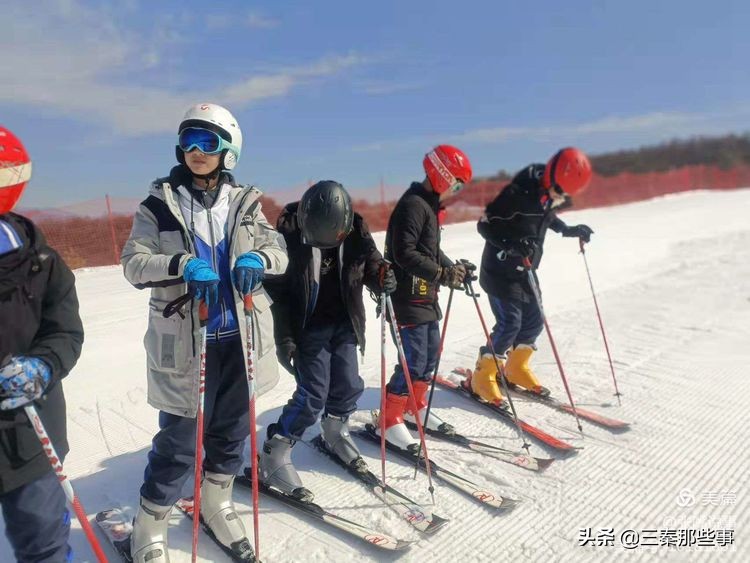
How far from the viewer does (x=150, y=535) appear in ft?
8.17

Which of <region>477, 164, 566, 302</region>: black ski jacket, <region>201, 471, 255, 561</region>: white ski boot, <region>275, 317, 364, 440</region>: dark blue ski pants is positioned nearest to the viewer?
<region>201, 471, 255, 561</region>: white ski boot

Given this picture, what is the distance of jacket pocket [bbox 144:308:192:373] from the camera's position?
233 centimetres

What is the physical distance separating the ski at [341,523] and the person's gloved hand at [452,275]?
1567 mm

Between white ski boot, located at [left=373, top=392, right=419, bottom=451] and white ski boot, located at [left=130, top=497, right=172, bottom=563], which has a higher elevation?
white ski boot, located at [left=130, top=497, right=172, bottom=563]

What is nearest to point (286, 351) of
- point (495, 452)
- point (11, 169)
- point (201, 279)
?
point (201, 279)

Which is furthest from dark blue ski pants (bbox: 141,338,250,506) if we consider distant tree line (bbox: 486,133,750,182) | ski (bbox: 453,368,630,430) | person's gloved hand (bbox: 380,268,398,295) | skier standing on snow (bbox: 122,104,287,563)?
distant tree line (bbox: 486,133,750,182)

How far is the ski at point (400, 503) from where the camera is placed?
113 inches

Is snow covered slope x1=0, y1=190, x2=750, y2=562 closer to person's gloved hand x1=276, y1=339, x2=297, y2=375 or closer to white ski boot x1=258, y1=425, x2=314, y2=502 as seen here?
white ski boot x1=258, y1=425, x2=314, y2=502

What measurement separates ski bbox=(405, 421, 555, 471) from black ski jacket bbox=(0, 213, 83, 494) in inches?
103

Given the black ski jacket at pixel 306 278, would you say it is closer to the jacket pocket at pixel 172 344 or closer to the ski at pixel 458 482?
the jacket pocket at pixel 172 344

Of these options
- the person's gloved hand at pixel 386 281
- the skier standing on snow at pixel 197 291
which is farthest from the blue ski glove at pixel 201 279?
the person's gloved hand at pixel 386 281

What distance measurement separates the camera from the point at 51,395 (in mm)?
1960

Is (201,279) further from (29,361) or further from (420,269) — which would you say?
(420,269)

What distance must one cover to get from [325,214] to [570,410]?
112 inches
